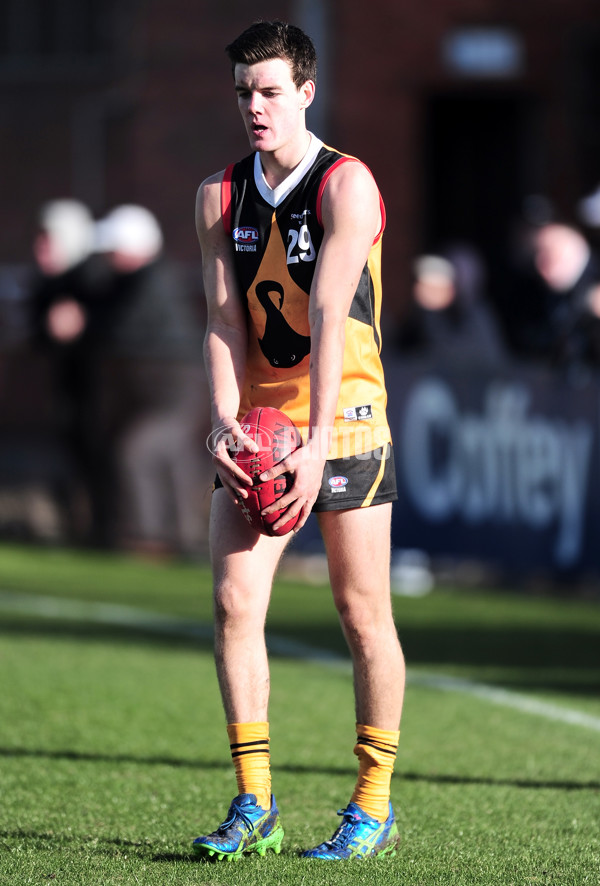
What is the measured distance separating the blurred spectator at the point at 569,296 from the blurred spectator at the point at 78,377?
4.14 meters

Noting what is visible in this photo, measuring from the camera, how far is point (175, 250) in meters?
21.0

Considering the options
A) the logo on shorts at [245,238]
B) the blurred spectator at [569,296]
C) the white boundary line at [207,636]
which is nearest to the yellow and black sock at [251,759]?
the logo on shorts at [245,238]

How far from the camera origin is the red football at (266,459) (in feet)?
15.0

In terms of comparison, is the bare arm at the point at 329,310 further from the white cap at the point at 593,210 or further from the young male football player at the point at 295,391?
the white cap at the point at 593,210

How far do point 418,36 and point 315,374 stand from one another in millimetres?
16922

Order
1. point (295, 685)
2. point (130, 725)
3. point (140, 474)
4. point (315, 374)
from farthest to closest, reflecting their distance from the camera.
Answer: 1. point (140, 474)
2. point (295, 685)
3. point (130, 725)
4. point (315, 374)

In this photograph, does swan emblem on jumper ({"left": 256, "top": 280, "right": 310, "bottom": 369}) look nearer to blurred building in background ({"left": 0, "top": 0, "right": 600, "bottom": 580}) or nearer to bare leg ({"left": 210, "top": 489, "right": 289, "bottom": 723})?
bare leg ({"left": 210, "top": 489, "right": 289, "bottom": 723})

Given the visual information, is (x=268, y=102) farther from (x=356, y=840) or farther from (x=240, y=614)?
(x=356, y=840)

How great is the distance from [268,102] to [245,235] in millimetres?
406

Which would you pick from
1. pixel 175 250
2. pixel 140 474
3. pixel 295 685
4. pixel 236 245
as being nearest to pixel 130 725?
pixel 295 685

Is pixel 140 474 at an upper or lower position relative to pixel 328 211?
lower

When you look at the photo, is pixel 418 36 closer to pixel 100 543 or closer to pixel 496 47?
pixel 496 47

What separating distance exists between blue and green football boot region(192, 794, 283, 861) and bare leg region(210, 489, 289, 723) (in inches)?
10.2

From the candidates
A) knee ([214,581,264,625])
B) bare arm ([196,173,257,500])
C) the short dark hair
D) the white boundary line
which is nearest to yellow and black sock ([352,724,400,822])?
knee ([214,581,264,625])
